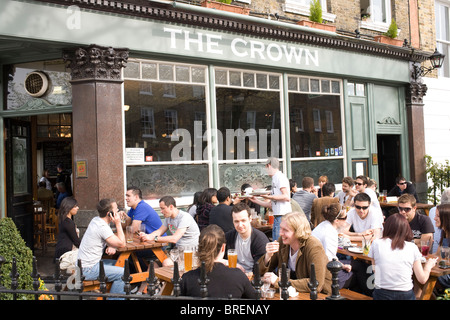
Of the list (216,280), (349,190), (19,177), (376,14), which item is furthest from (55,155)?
(216,280)

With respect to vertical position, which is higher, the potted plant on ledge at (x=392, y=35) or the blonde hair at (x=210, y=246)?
the potted plant on ledge at (x=392, y=35)

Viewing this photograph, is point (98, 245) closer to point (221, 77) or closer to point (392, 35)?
point (221, 77)

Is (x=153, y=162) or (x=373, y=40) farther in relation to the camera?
(x=373, y=40)

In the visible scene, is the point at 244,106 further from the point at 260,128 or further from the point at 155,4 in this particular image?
the point at 155,4

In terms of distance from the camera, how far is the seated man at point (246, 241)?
498 cm

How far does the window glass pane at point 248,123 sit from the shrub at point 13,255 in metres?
5.49

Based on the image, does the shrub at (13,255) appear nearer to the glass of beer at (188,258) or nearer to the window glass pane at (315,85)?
the glass of beer at (188,258)

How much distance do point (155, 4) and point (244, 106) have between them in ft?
10.3

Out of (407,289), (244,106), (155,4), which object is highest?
(155,4)

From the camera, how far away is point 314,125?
1162cm

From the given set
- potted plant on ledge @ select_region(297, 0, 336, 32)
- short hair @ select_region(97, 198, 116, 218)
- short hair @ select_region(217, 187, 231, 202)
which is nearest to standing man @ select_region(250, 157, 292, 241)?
short hair @ select_region(217, 187, 231, 202)

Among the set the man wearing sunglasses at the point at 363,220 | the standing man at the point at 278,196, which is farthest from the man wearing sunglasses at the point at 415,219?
the standing man at the point at 278,196
